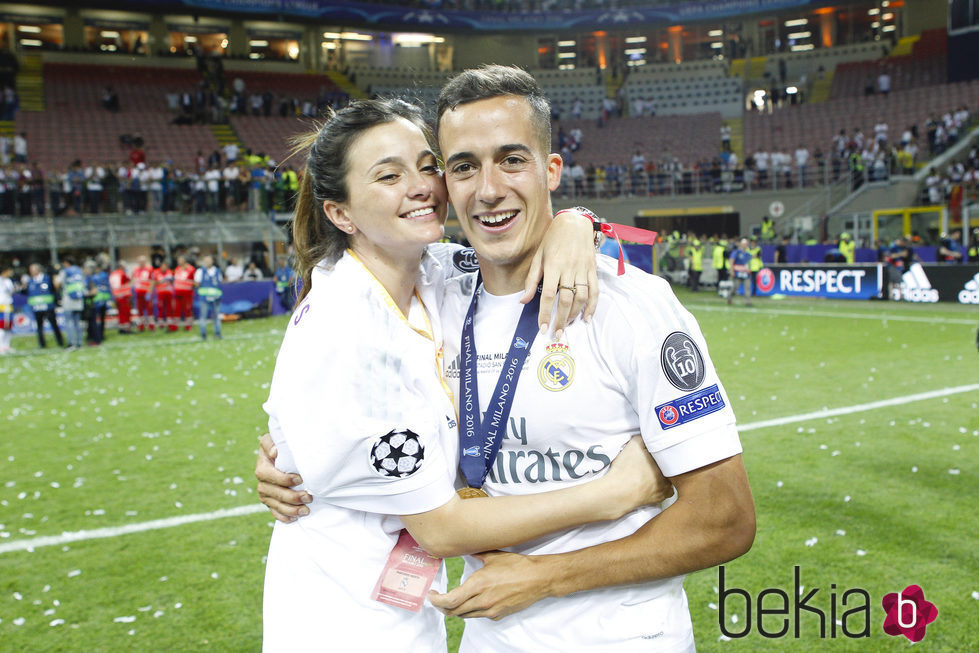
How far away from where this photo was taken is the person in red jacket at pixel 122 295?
19922mm

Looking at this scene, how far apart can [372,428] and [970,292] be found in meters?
19.7

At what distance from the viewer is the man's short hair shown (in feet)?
7.01

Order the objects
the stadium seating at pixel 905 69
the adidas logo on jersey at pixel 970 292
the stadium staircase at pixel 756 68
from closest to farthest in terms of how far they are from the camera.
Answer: the adidas logo on jersey at pixel 970 292, the stadium seating at pixel 905 69, the stadium staircase at pixel 756 68

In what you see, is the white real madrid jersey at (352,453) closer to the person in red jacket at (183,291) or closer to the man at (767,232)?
the person in red jacket at (183,291)

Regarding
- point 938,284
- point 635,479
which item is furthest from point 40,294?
point 938,284

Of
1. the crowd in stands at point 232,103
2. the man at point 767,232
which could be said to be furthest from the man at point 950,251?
the crowd in stands at point 232,103

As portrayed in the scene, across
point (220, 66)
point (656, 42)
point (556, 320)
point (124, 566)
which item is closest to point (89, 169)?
point (220, 66)

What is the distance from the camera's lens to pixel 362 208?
89.3 inches

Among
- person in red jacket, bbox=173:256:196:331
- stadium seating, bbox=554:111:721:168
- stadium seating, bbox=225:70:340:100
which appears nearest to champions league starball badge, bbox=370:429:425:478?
person in red jacket, bbox=173:256:196:331

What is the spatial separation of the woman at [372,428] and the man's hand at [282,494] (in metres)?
0.03

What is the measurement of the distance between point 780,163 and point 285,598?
114 feet

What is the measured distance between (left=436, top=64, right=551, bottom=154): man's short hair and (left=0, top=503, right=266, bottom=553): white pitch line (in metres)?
4.67

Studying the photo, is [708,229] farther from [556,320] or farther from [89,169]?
[556,320]

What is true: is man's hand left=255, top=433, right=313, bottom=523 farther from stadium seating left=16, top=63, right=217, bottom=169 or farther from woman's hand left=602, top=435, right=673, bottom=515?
stadium seating left=16, top=63, right=217, bottom=169
